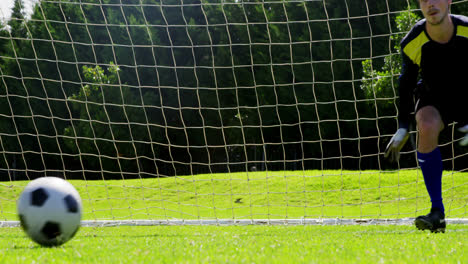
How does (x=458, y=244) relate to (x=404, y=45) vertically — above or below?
below

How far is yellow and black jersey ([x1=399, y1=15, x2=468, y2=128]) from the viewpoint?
4.84m

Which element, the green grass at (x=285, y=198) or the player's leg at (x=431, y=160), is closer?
the player's leg at (x=431, y=160)

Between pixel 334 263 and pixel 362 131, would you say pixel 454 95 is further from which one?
pixel 362 131

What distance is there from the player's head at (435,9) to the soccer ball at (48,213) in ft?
11.6

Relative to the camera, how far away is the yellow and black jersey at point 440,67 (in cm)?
484

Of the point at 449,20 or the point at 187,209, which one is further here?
the point at 187,209

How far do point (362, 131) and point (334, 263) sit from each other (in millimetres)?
22055

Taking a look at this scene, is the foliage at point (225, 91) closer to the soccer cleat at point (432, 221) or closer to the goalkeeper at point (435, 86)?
the goalkeeper at point (435, 86)

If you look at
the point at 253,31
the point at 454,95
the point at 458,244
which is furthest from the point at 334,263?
the point at 253,31

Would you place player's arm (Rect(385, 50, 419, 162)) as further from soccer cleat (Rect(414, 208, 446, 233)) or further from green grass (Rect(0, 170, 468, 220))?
green grass (Rect(0, 170, 468, 220))

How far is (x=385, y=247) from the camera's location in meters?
4.00

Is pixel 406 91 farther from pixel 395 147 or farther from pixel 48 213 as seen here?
pixel 48 213

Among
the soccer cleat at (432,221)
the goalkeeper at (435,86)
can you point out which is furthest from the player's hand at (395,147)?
the soccer cleat at (432,221)

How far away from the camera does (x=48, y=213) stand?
3.99 m
